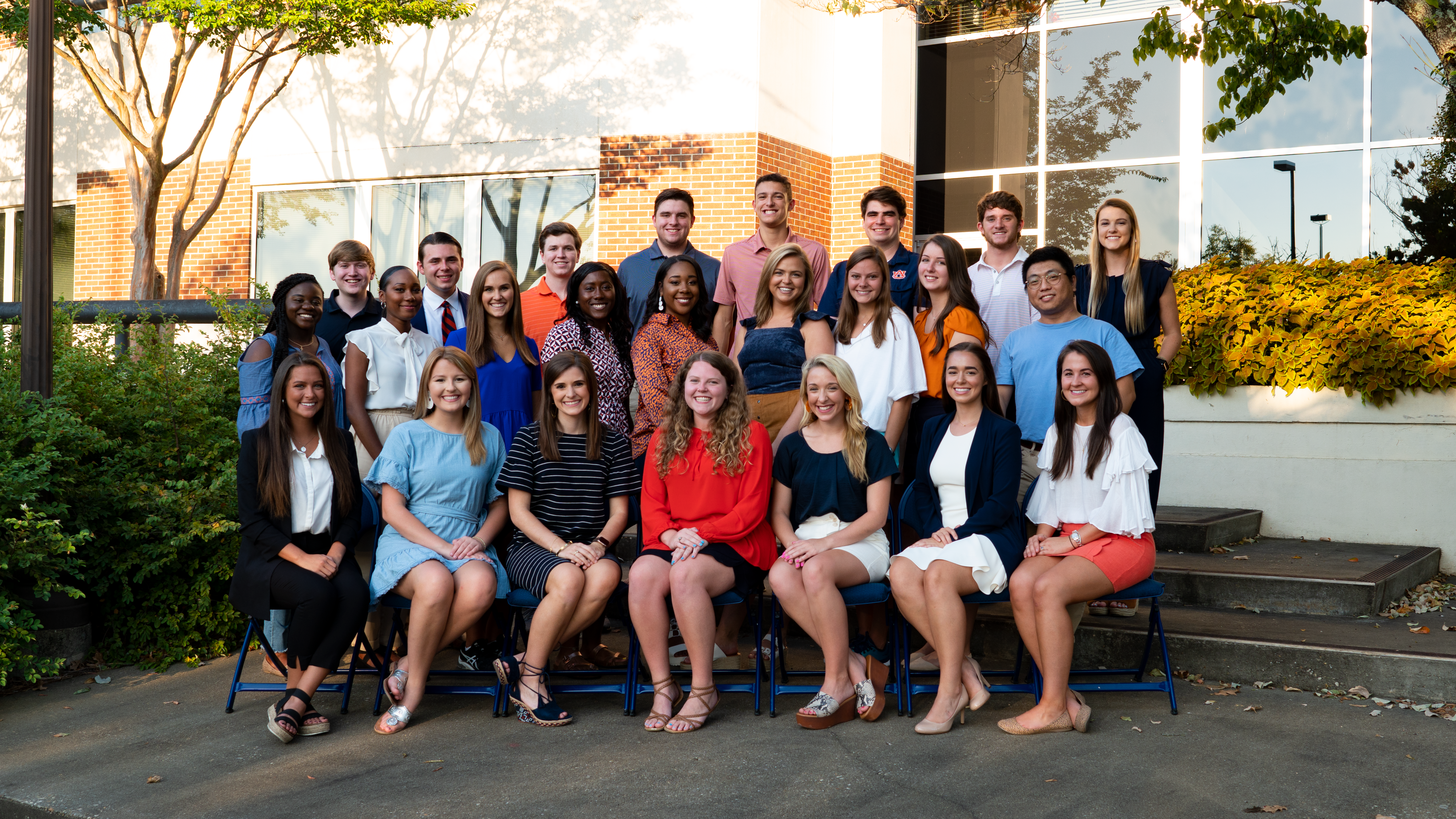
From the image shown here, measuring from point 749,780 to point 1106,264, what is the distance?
2882mm

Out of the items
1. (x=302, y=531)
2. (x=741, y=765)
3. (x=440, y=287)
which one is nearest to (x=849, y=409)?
(x=741, y=765)

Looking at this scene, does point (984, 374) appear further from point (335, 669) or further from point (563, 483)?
point (335, 669)

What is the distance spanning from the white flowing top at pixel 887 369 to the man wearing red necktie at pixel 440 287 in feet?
6.57

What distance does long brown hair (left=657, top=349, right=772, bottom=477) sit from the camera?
15.5 ft

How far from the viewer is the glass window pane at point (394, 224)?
12.3 meters

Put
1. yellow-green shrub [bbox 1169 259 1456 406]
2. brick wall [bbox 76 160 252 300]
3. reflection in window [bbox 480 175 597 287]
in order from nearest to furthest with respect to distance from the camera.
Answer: yellow-green shrub [bbox 1169 259 1456 406] < reflection in window [bbox 480 175 597 287] < brick wall [bbox 76 160 252 300]

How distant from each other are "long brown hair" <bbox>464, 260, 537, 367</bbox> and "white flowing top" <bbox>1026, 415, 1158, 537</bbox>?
7.69 feet

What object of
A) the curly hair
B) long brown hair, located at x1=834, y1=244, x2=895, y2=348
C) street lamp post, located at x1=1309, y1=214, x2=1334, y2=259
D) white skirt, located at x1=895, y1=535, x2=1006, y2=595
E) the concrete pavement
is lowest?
the concrete pavement

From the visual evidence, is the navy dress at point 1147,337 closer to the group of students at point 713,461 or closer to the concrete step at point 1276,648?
the group of students at point 713,461

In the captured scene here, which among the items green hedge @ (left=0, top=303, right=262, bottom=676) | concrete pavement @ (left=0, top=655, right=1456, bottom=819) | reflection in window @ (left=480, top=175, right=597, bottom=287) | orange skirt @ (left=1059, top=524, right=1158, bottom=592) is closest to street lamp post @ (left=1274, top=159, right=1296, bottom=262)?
reflection in window @ (left=480, top=175, right=597, bottom=287)

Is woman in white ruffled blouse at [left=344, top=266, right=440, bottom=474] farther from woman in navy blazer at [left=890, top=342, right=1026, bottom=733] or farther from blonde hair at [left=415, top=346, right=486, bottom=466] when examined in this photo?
woman in navy blazer at [left=890, top=342, right=1026, bottom=733]

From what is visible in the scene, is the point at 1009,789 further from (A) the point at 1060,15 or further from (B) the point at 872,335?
(A) the point at 1060,15

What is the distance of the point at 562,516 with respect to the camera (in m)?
4.86

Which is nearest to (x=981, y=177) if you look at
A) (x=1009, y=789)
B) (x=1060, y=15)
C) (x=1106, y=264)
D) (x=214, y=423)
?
(x=1060, y=15)
